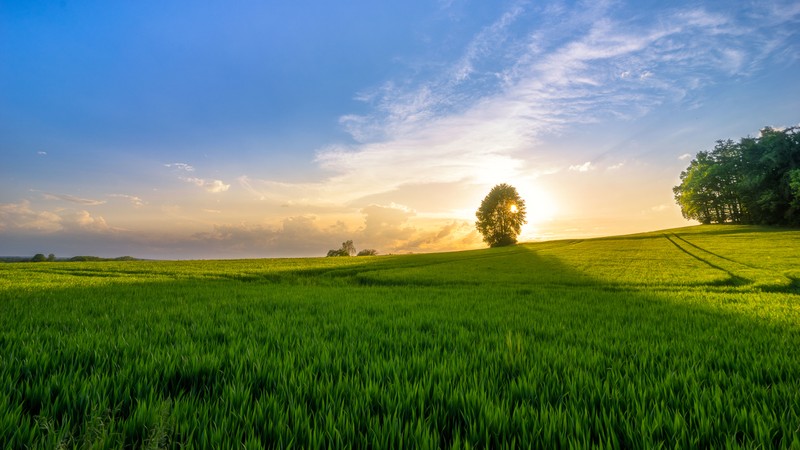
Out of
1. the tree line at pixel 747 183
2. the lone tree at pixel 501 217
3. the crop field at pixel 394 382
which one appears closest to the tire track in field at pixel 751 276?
the crop field at pixel 394 382

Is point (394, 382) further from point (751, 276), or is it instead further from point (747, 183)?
point (747, 183)

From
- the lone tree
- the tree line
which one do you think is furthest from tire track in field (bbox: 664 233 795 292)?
the lone tree

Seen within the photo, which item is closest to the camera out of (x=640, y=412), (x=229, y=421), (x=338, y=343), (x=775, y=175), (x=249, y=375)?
(x=229, y=421)

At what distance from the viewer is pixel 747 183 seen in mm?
61594

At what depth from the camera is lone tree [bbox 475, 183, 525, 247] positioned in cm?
8369

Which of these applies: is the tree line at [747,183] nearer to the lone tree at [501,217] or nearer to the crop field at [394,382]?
the lone tree at [501,217]

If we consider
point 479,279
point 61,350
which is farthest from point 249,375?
point 479,279

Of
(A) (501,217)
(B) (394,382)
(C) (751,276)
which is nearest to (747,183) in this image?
(A) (501,217)

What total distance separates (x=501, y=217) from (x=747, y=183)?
144ft

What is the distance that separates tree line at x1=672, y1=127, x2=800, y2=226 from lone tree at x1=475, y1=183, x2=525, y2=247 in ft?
124

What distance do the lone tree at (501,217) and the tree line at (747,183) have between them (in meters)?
37.9

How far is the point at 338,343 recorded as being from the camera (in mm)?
5082

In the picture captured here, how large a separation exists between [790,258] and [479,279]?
26.9 meters

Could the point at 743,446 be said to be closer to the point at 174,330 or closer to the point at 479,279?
the point at 174,330
